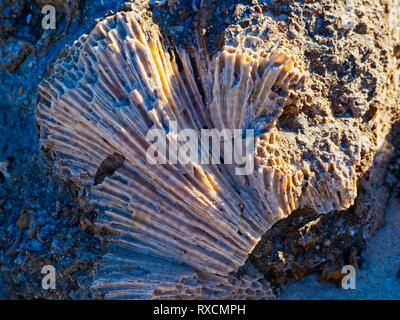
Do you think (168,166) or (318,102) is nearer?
(168,166)

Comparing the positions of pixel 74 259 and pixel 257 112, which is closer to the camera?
pixel 257 112

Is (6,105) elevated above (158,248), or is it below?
above

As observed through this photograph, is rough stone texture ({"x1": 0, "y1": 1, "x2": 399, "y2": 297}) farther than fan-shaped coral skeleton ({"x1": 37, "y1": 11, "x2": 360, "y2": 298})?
Yes

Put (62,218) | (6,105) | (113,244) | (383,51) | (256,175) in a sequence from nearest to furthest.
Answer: (256,175) < (113,244) < (62,218) < (383,51) < (6,105)

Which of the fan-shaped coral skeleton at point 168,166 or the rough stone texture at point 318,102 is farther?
the rough stone texture at point 318,102

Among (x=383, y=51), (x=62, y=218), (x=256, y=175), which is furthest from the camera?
(x=383, y=51)

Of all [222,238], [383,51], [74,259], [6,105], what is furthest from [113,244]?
[383,51]

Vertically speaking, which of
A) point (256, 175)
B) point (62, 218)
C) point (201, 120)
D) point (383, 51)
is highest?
point (383, 51)
